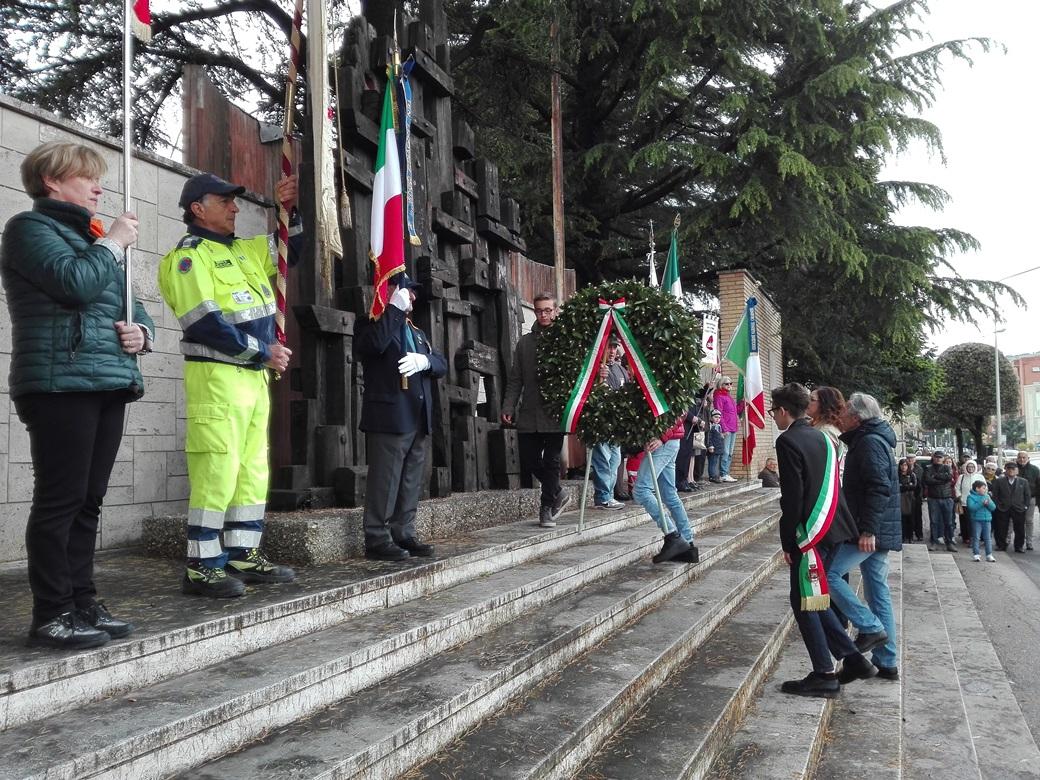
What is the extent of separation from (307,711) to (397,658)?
55 cm

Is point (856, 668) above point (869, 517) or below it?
below

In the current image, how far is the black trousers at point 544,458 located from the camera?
6523mm

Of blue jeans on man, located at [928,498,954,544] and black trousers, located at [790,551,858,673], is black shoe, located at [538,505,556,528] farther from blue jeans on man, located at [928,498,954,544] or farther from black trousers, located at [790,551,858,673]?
blue jeans on man, located at [928,498,954,544]

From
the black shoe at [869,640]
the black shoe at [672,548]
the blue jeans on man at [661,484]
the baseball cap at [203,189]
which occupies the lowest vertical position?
the black shoe at [869,640]

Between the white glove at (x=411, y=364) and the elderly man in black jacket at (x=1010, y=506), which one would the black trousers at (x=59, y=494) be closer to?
the white glove at (x=411, y=364)

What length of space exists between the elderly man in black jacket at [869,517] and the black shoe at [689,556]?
1.43m

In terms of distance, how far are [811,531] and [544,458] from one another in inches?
112

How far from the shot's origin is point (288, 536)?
4.46 metres

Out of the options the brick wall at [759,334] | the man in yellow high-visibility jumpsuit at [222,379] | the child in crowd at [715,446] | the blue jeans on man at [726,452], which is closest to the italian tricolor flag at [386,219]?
the man in yellow high-visibility jumpsuit at [222,379]

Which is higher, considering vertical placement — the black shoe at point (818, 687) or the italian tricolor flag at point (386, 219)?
the italian tricolor flag at point (386, 219)

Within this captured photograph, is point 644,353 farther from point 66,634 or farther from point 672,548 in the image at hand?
point 66,634

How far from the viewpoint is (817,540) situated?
13.9 ft

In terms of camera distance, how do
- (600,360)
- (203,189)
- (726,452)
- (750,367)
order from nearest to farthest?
1. (203,189)
2. (600,360)
3. (750,367)
4. (726,452)

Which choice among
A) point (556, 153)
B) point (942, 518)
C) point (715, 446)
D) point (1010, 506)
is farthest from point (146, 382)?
point (1010, 506)
